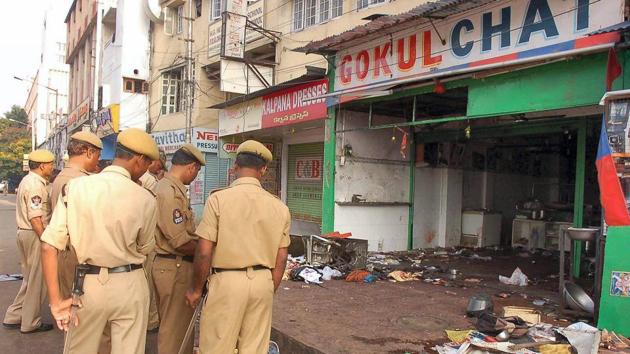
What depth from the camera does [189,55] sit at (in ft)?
57.8

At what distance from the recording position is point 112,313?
285 cm

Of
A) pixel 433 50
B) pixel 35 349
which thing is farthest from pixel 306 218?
pixel 35 349

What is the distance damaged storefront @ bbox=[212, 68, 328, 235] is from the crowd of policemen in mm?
7212

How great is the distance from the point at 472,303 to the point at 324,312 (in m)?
1.82

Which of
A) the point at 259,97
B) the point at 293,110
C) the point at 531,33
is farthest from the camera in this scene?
the point at 259,97

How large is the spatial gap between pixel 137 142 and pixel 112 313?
Result: 104 cm

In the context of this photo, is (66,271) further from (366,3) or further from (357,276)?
(366,3)

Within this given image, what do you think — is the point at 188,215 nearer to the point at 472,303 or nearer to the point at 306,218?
the point at 472,303

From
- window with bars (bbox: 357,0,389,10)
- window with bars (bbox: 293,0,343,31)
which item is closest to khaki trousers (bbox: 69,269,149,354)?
window with bars (bbox: 357,0,389,10)

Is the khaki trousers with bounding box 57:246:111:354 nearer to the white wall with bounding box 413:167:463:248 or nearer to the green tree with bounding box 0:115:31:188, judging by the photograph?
the white wall with bounding box 413:167:463:248

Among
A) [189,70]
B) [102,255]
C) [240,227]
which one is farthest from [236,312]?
[189,70]

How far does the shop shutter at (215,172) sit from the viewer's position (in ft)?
54.9

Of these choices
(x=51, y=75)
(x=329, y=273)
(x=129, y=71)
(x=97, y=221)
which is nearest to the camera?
(x=97, y=221)

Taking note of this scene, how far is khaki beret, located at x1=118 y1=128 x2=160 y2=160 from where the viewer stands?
3066 mm
